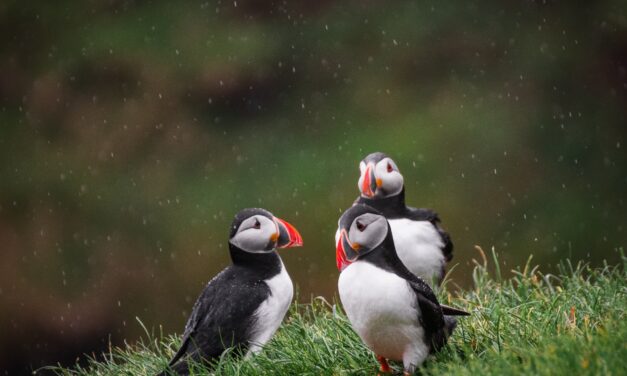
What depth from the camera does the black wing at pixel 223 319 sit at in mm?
3846

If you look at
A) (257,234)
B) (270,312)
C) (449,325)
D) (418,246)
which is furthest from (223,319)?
(418,246)

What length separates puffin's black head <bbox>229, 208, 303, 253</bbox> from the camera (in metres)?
3.93

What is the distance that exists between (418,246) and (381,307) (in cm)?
144

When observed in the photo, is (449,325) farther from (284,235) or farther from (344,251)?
(284,235)

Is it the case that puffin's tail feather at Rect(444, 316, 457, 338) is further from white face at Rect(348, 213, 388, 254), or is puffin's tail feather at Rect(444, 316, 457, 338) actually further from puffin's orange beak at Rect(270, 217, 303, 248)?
puffin's orange beak at Rect(270, 217, 303, 248)

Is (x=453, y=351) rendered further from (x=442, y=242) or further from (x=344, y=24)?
(x=344, y=24)

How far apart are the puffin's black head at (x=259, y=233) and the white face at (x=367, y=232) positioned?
1.77 feet

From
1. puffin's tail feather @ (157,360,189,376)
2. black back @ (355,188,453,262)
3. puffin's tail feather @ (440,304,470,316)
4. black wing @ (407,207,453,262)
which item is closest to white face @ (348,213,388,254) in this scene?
puffin's tail feather @ (440,304,470,316)

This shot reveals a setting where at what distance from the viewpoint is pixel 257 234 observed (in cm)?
393

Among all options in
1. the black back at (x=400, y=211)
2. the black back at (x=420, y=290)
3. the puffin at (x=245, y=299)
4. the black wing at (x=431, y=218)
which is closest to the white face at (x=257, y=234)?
the puffin at (x=245, y=299)

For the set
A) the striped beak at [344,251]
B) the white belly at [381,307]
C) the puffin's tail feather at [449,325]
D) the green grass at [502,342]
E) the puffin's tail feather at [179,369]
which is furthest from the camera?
the puffin's tail feather at [179,369]

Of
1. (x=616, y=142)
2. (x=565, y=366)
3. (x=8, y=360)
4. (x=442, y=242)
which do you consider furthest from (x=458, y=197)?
(x=565, y=366)

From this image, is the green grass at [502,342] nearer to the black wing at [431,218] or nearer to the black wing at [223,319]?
the black wing at [223,319]

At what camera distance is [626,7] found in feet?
30.0
